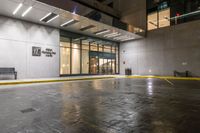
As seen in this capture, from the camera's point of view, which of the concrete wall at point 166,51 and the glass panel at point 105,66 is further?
the glass panel at point 105,66

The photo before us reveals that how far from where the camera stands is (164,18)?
20000mm

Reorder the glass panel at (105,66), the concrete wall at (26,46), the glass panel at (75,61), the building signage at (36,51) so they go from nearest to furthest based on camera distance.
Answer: the concrete wall at (26,46), the building signage at (36,51), the glass panel at (75,61), the glass panel at (105,66)

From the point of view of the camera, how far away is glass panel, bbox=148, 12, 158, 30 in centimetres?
2057

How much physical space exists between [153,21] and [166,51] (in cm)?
494

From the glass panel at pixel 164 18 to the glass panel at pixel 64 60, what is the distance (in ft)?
43.4

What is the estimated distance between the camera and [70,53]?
58.7ft

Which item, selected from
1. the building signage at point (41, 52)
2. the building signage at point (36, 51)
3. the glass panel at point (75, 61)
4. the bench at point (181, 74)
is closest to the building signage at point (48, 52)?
the building signage at point (41, 52)

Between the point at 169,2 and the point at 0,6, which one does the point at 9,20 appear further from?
the point at 169,2

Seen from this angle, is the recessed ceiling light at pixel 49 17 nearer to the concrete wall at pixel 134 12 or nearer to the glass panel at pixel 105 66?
the glass panel at pixel 105 66

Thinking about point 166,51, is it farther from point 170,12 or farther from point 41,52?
point 41,52

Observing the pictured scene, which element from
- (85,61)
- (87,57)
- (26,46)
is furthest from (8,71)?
(87,57)

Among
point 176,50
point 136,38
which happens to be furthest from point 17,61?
point 176,50

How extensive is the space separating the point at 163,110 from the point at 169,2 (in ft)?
65.4

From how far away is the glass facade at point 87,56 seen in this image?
17.5 metres
